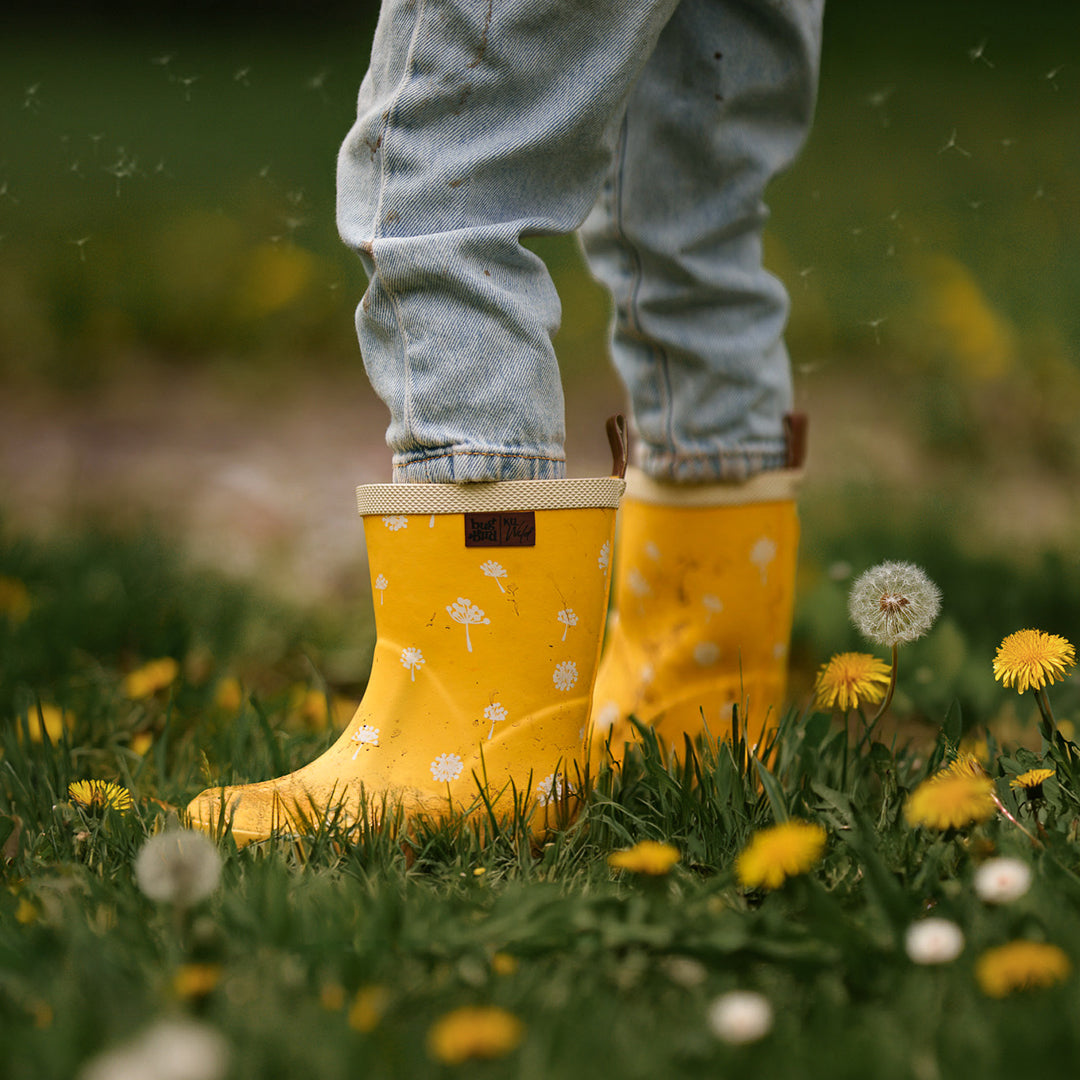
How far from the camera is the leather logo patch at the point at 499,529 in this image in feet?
3.19

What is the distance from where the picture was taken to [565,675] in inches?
40.2

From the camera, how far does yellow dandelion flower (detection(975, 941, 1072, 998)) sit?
1.89 feet

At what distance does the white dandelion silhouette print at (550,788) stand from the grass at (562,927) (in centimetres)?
3

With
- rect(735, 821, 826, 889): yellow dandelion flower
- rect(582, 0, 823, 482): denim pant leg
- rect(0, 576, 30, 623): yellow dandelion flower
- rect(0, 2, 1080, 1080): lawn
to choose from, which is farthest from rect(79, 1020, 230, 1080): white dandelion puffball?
rect(0, 576, 30, 623): yellow dandelion flower

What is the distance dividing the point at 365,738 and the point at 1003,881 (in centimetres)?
56

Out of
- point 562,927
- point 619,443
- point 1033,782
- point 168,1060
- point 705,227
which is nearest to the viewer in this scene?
point 168,1060

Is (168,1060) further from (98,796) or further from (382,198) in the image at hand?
(382,198)

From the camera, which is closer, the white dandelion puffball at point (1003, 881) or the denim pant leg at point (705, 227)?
the white dandelion puffball at point (1003, 881)

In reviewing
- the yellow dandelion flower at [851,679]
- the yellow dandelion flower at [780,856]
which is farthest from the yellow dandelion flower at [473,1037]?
the yellow dandelion flower at [851,679]

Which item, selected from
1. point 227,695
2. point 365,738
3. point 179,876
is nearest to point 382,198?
point 365,738

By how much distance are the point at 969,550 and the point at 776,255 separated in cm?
137

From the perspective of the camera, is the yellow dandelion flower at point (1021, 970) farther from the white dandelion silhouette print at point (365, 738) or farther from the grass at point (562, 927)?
the white dandelion silhouette print at point (365, 738)

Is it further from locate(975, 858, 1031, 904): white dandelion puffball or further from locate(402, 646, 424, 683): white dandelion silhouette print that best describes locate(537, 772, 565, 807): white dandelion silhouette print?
locate(975, 858, 1031, 904): white dandelion puffball

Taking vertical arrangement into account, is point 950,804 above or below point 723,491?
below
